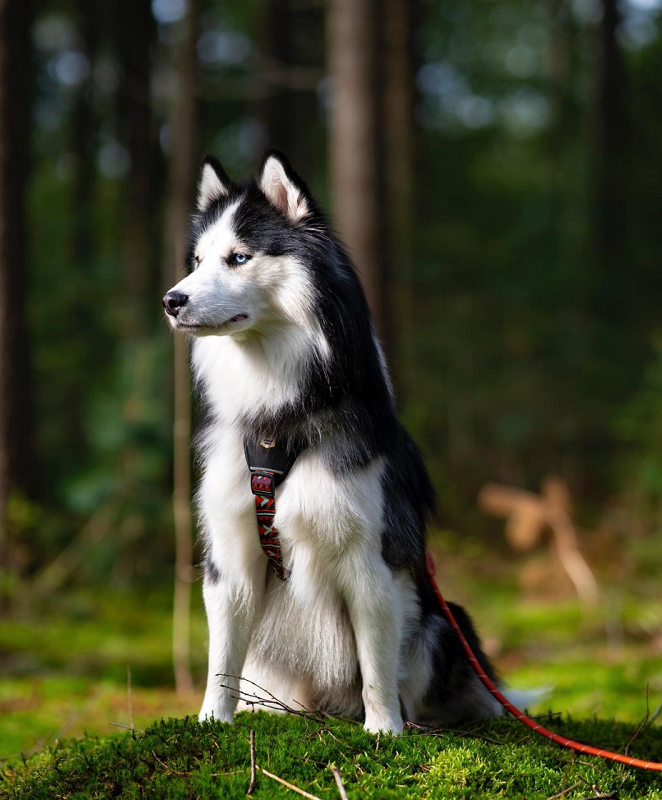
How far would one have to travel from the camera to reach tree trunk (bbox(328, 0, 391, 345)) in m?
6.56

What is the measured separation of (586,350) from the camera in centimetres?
1330

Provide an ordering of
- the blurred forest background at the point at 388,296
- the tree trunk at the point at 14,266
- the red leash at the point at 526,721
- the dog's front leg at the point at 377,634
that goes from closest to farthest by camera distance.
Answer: the red leash at the point at 526,721, the dog's front leg at the point at 377,634, the blurred forest background at the point at 388,296, the tree trunk at the point at 14,266

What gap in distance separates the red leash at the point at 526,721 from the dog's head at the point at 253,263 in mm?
1220

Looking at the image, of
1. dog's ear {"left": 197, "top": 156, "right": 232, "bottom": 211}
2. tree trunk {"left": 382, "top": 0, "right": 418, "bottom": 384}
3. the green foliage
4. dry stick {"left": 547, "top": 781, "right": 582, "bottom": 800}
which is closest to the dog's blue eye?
dog's ear {"left": 197, "top": 156, "right": 232, "bottom": 211}

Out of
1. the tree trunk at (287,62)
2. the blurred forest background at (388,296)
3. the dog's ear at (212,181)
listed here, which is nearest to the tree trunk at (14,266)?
the blurred forest background at (388,296)

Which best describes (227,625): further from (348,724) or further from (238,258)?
(238,258)

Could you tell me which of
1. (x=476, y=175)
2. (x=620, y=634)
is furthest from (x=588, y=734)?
(x=476, y=175)

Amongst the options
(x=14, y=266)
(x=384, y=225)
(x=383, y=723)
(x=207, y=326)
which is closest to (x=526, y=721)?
(x=383, y=723)

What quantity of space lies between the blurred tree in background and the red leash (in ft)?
10.6

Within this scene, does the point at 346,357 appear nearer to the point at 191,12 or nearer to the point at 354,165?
the point at 354,165

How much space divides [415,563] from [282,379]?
2.88 ft

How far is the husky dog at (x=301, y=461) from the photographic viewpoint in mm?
2760

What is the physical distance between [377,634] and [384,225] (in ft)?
14.9

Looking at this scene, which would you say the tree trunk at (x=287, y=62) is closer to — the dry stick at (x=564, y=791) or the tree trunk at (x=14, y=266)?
the tree trunk at (x=14, y=266)
